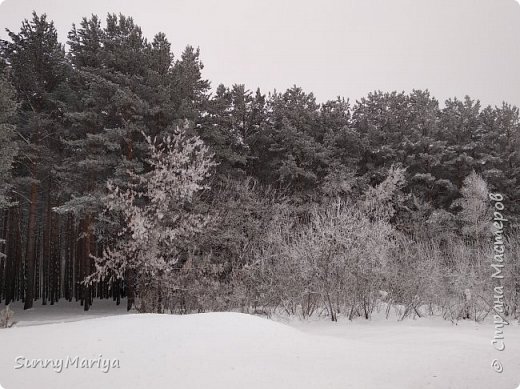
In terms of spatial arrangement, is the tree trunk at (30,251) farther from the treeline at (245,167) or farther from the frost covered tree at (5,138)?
the frost covered tree at (5,138)

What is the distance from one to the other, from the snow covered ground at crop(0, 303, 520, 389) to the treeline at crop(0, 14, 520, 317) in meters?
5.19

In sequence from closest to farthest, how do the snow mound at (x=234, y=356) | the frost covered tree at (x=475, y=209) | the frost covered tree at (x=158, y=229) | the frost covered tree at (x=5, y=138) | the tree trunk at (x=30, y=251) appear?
the snow mound at (x=234, y=356) < the frost covered tree at (x=158, y=229) < the frost covered tree at (x=5, y=138) < the tree trunk at (x=30, y=251) < the frost covered tree at (x=475, y=209)

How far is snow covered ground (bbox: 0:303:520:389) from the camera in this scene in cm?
577

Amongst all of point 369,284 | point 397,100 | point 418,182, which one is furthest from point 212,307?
point 397,100

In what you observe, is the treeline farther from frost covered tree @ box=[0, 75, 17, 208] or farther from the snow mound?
the snow mound

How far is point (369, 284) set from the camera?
1338 centimetres

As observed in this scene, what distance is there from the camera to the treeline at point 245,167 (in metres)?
15.2

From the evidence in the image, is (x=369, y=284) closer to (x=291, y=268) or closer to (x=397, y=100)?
(x=291, y=268)

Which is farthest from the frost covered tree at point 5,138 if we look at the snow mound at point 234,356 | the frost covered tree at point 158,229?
the snow mound at point 234,356

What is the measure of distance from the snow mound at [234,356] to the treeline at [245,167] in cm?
538

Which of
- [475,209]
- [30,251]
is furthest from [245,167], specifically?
[475,209]

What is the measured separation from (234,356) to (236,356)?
0.12ft

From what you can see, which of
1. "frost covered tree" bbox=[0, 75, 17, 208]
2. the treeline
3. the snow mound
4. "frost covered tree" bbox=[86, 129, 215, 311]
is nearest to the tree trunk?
the treeline

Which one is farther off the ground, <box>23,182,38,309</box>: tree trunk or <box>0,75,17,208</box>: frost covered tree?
<box>0,75,17,208</box>: frost covered tree
